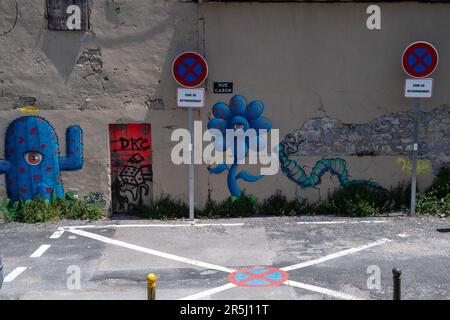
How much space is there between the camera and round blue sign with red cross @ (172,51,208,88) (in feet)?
31.1

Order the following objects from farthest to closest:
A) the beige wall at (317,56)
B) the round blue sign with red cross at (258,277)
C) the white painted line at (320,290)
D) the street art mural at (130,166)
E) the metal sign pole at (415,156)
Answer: the street art mural at (130,166) < the beige wall at (317,56) < the metal sign pole at (415,156) < the round blue sign with red cross at (258,277) < the white painted line at (320,290)

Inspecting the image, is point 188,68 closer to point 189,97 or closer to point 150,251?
point 189,97

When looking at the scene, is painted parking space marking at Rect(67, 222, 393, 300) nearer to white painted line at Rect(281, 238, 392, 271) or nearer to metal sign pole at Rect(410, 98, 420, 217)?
white painted line at Rect(281, 238, 392, 271)

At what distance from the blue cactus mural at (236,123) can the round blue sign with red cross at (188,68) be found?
79 cm

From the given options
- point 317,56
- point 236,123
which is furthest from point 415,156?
point 236,123

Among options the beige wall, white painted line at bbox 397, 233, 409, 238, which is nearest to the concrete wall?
the beige wall

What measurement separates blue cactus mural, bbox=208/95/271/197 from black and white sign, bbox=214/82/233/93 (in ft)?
0.66

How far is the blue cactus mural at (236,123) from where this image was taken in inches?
394

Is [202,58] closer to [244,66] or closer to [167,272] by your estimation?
[244,66]

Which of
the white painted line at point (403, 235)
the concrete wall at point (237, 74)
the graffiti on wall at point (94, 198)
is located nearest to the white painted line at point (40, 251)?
the graffiti on wall at point (94, 198)

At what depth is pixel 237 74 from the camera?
32.5 feet

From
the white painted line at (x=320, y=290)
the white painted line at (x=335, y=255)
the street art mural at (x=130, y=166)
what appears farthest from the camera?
the street art mural at (x=130, y=166)

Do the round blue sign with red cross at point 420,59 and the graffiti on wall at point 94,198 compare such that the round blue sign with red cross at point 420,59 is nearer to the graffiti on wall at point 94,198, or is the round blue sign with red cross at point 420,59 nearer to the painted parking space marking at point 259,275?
the painted parking space marking at point 259,275

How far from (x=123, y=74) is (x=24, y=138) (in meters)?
2.29
